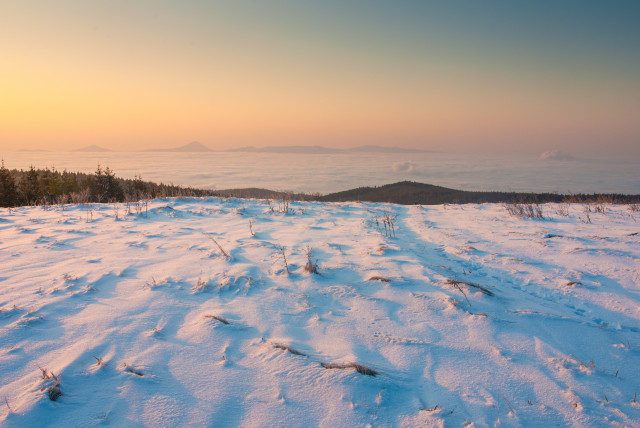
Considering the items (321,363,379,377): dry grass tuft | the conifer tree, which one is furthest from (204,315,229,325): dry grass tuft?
the conifer tree

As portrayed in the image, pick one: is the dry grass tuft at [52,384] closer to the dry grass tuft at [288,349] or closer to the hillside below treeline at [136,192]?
the dry grass tuft at [288,349]

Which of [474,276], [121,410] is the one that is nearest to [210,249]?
[121,410]

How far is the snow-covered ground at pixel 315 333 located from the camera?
1.92 m

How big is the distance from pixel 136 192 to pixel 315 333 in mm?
13801

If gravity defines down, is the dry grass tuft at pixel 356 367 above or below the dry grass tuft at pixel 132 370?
below

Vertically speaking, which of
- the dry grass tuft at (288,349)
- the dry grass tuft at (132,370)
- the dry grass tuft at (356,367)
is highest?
the dry grass tuft at (132,370)

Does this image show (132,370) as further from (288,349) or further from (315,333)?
(315,333)

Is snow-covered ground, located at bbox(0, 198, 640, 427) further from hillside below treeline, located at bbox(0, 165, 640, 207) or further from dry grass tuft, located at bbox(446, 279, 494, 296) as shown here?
hillside below treeline, located at bbox(0, 165, 640, 207)

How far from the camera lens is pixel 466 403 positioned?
2002 millimetres

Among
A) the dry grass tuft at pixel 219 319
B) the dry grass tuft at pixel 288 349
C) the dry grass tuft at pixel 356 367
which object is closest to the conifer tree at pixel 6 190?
the dry grass tuft at pixel 219 319

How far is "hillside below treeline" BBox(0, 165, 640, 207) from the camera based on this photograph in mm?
12672

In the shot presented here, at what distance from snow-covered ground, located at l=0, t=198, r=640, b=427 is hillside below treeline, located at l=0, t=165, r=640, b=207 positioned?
7.33m

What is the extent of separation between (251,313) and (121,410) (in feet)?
4.67

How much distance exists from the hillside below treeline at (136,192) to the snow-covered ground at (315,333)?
733cm
